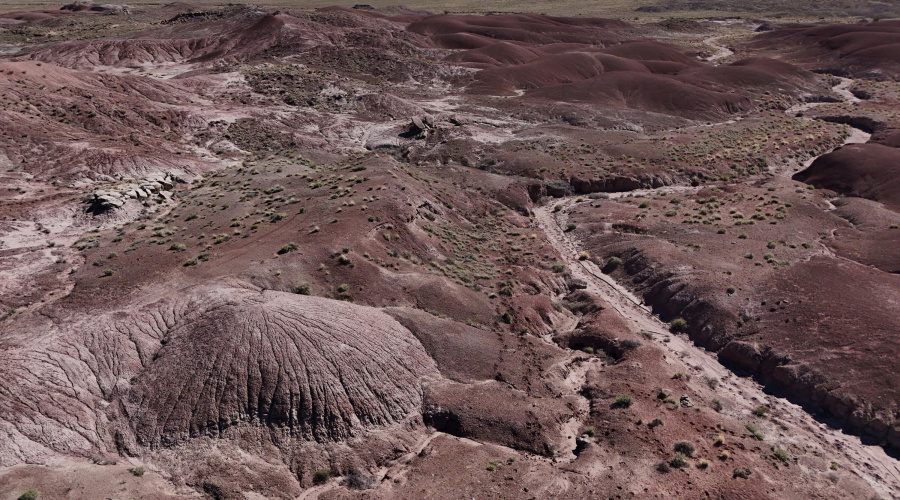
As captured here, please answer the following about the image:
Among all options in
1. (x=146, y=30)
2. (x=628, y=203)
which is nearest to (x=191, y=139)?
(x=628, y=203)

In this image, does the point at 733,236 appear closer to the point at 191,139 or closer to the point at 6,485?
the point at 6,485

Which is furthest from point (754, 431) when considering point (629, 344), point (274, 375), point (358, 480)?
point (274, 375)

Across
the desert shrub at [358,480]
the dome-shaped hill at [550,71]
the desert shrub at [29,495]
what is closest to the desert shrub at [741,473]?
the desert shrub at [358,480]

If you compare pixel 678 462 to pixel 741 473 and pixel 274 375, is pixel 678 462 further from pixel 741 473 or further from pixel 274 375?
pixel 274 375

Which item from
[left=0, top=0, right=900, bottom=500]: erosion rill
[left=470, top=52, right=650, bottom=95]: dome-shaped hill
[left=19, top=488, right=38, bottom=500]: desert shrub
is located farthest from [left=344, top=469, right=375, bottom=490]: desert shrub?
[left=470, top=52, right=650, bottom=95]: dome-shaped hill

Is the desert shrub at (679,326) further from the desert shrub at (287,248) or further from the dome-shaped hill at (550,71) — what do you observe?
the dome-shaped hill at (550,71)

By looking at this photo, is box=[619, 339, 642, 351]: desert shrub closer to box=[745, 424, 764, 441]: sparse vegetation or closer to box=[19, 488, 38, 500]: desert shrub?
box=[745, 424, 764, 441]: sparse vegetation
